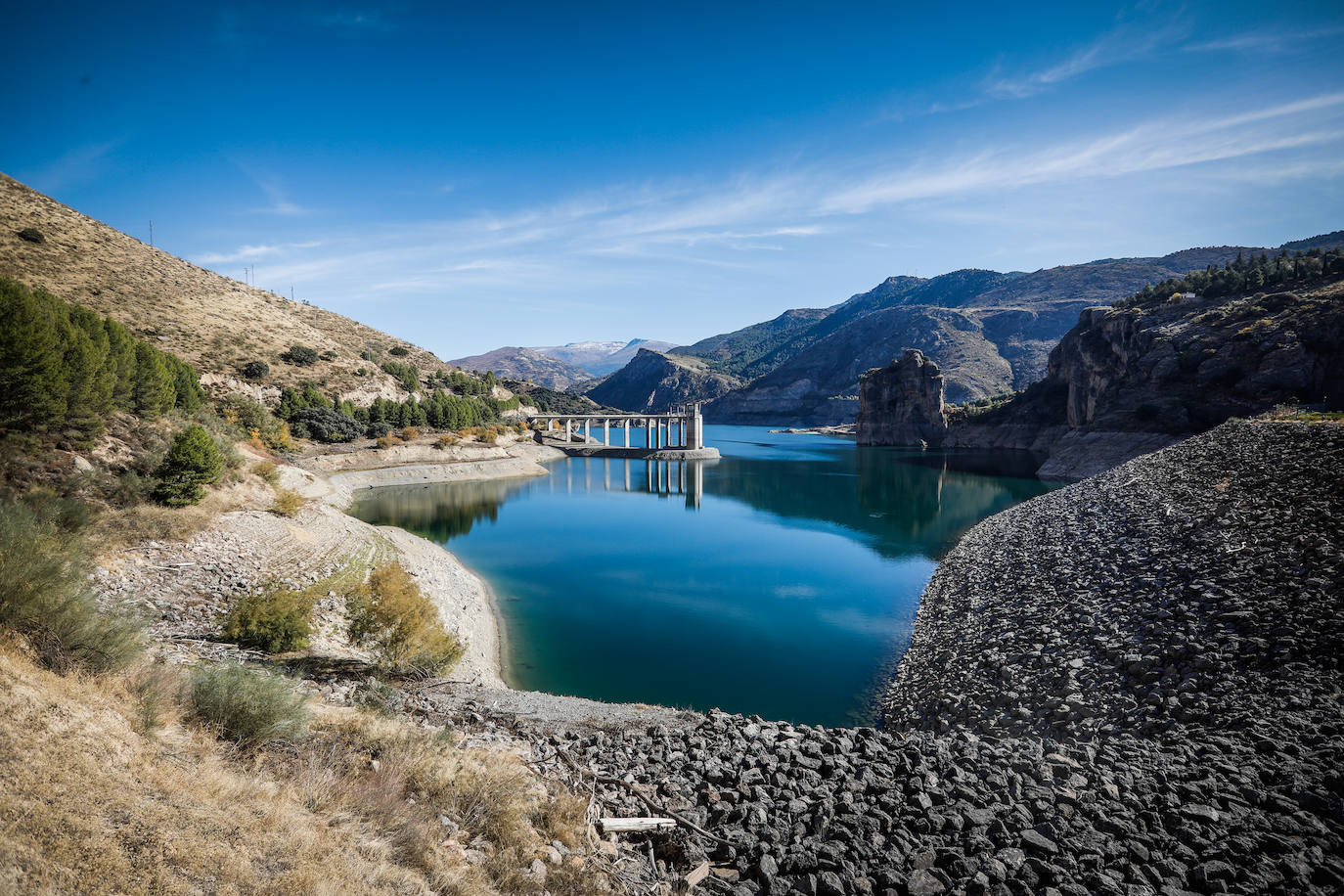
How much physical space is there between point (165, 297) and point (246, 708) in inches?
2587

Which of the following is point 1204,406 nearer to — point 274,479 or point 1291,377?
point 1291,377

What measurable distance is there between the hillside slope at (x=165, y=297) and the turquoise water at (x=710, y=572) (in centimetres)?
2147

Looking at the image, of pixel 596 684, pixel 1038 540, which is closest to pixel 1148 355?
pixel 1038 540

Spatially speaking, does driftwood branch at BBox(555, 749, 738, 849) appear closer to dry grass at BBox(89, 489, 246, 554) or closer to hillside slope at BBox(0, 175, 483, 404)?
dry grass at BBox(89, 489, 246, 554)

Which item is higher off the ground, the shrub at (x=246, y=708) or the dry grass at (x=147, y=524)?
the dry grass at (x=147, y=524)

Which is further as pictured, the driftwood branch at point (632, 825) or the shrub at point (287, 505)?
the shrub at point (287, 505)

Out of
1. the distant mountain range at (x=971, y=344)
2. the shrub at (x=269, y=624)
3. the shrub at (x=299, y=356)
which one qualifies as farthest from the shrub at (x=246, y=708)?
the distant mountain range at (x=971, y=344)

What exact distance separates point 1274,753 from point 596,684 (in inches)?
469

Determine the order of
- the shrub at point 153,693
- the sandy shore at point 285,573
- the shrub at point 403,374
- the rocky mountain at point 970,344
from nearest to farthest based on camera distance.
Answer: the shrub at point 153,693 → the sandy shore at point 285,573 → the shrub at point 403,374 → the rocky mountain at point 970,344

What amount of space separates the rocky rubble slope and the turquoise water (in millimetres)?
3141

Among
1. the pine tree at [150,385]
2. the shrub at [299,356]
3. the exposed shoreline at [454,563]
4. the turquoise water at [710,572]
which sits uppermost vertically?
the shrub at [299,356]

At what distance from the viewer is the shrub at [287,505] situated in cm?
2072

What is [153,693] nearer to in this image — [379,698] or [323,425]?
[379,698]

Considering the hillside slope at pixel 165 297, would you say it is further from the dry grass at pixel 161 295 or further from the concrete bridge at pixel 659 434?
the concrete bridge at pixel 659 434
